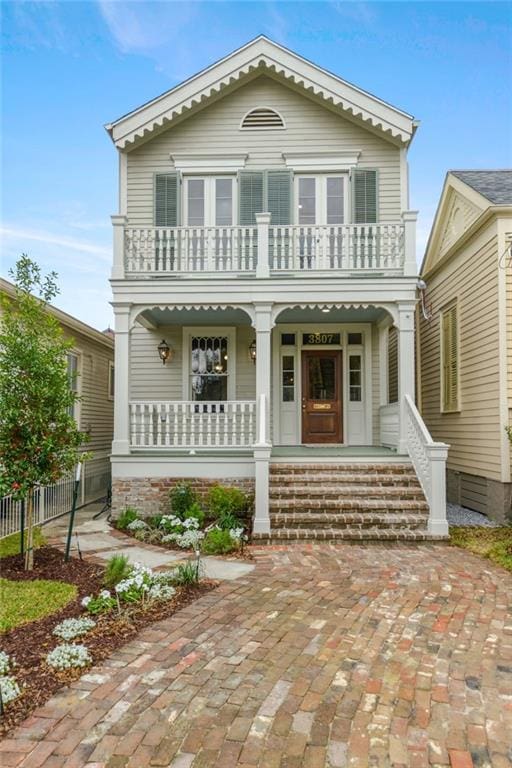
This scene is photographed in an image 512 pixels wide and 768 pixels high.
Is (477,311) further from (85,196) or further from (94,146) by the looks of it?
→ (85,196)

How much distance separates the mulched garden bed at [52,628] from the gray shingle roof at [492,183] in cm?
814

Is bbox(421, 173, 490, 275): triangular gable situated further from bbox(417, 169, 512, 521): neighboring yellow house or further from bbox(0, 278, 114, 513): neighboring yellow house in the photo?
bbox(0, 278, 114, 513): neighboring yellow house

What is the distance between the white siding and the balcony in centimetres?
151

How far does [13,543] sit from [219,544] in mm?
2932

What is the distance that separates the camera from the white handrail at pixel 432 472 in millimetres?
7035

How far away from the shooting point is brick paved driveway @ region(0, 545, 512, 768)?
2.50 metres

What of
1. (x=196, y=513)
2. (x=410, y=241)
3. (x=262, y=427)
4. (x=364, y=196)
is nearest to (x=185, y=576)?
(x=196, y=513)

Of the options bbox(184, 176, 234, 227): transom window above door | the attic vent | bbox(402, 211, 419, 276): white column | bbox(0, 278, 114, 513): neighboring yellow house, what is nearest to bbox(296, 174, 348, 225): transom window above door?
the attic vent

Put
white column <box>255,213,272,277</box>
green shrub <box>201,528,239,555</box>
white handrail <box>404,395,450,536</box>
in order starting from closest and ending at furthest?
green shrub <box>201,528,239,555</box> → white handrail <box>404,395,450,536</box> → white column <box>255,213,272,277</box>

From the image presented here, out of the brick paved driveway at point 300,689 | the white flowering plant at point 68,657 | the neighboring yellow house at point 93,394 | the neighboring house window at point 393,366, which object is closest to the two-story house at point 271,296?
the neighboring yellow house at point 93,394

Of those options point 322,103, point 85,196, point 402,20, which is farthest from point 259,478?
point 85,196

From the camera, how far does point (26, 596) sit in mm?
4590

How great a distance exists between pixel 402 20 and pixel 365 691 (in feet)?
43.6

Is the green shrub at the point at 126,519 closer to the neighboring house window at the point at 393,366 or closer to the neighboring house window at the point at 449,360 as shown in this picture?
the neighboring house window at the point at 449,360
